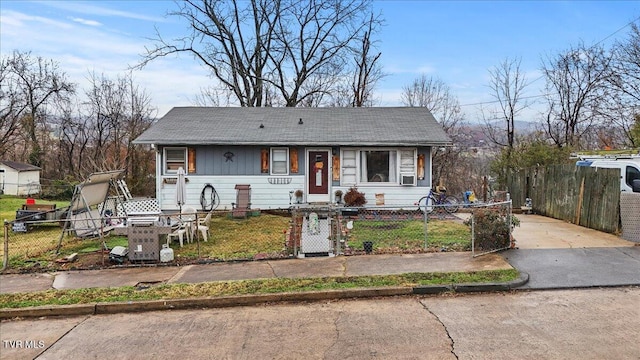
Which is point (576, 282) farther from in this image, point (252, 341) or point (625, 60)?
point (625, 60)

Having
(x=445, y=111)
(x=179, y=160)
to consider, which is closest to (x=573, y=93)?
(x=445, y=111)

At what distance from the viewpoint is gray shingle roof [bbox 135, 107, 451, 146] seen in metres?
15.9

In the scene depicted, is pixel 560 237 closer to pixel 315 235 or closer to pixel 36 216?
pixel 315 235

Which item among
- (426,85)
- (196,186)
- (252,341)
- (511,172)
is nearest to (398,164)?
(511,172)

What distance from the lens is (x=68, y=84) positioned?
34.2 metres

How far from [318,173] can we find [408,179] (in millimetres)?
3312

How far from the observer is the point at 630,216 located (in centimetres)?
1072

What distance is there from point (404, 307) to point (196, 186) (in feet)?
37.3

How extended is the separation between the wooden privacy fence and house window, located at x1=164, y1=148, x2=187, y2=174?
1318cm

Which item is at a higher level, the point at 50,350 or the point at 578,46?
the point at 578,46

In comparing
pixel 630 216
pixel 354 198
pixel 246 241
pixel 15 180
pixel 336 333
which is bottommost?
pixel 336 333

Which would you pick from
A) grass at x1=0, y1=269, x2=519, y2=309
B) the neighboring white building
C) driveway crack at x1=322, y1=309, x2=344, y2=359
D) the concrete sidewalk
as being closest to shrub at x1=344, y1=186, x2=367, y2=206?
the concrete sidewalk

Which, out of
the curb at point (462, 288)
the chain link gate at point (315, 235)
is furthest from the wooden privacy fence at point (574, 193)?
the chain link gate at point (315, 235)

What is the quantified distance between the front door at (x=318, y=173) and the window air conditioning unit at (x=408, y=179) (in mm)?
2746
